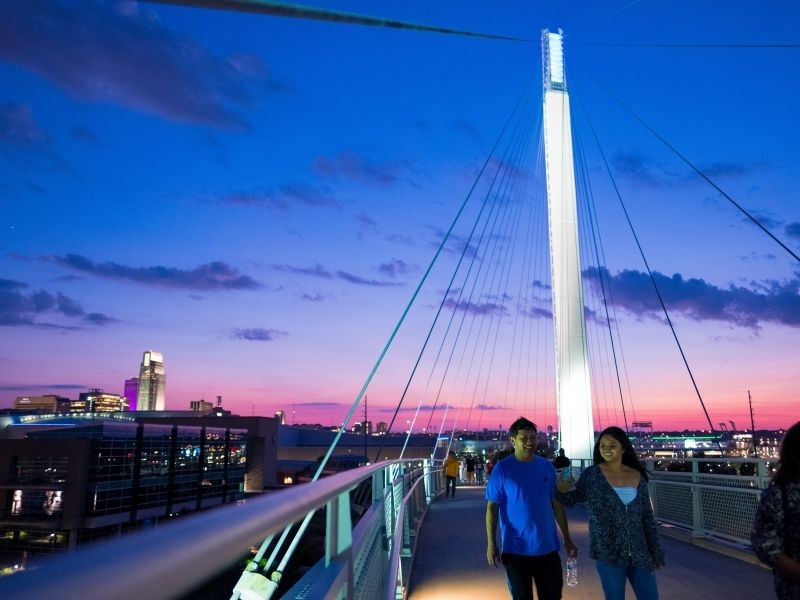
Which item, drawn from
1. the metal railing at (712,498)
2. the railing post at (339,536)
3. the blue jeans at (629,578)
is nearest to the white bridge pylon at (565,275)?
the metal railing at (712,498)

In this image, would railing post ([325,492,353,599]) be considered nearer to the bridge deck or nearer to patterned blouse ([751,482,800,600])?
patterned blouse ([751,482,800,600])

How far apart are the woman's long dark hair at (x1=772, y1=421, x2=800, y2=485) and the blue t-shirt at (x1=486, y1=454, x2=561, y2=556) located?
2.05 m

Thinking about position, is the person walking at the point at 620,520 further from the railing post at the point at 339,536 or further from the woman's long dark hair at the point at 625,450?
the railing post at the point at 339,536

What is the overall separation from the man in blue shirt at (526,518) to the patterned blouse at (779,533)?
2.02 meters

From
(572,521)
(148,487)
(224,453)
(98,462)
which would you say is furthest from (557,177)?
(224,453)

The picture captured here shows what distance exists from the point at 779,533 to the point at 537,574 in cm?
224

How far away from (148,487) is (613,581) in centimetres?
6918

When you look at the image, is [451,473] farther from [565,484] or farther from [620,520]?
[620,520]

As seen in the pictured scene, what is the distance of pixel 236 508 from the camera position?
1.30 m

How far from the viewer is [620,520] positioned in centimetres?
452

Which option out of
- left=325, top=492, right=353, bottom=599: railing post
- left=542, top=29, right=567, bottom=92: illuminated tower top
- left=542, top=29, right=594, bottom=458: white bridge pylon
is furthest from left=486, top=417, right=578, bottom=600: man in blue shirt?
left=542, top=29, right=567, bottom=92: illuminated tower top

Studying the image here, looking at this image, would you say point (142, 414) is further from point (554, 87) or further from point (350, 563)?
point (350, 563)

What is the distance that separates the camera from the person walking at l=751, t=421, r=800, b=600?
2938mm

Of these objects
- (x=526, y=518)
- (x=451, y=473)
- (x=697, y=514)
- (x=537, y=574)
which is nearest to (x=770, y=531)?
(x=526, y=518)
